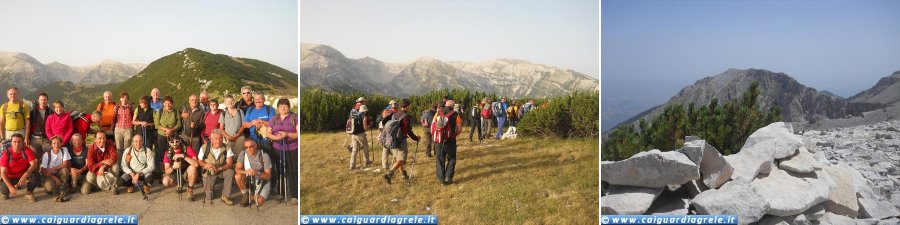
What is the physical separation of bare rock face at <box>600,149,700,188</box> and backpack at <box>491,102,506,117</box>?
1453mm

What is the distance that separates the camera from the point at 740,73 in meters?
6.12

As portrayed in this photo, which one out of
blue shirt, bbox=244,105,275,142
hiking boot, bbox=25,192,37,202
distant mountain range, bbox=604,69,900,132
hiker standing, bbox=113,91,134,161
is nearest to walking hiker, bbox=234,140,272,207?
blue shirt, bbox=244,105,275,142

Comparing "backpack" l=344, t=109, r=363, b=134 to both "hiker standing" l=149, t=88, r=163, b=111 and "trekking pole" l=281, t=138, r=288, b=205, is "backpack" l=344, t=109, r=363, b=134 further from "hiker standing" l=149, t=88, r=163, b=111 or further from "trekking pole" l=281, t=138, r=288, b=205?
"hiker standing" l=149, t=88, r=163, b=111

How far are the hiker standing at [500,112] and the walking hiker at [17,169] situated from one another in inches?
165

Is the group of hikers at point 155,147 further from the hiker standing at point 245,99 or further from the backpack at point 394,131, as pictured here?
the backpack at point 394,131

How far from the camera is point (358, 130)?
588cm

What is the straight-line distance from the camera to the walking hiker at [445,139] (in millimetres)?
5594

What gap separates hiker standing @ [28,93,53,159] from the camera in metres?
5.61

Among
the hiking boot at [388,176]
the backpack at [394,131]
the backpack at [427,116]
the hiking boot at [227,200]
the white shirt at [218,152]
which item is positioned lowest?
the hiking boot at [227,200]

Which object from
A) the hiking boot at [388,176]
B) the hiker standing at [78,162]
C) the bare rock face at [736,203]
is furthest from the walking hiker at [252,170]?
the bare rock face at [736,203]

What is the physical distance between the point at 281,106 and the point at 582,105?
2907mm

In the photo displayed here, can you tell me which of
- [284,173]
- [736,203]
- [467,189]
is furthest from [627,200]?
[284,173]

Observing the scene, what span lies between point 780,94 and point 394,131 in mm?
3922

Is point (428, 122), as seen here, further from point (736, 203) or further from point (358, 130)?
point (736, 203)
